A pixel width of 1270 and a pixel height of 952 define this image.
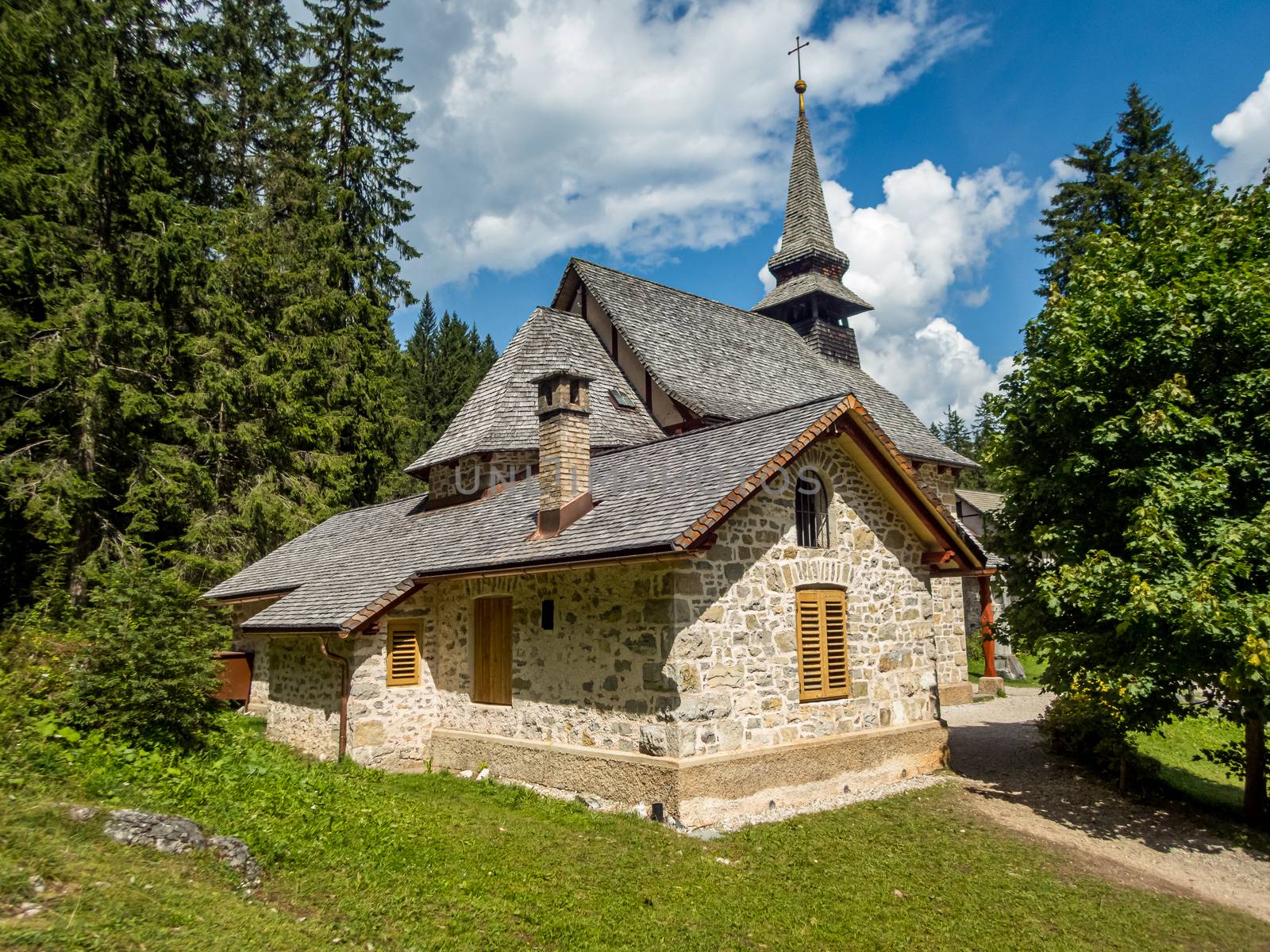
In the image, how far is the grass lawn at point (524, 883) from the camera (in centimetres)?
512

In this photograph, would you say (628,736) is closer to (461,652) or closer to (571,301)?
(461,652)

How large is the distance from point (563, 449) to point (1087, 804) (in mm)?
8607

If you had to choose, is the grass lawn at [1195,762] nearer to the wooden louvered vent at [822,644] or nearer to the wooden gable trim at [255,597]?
the wooden louvered vent at [822,644]

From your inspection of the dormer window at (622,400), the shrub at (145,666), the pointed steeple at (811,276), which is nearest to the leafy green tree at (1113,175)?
the pointed steeple at (811,276)

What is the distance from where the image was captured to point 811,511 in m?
11.1

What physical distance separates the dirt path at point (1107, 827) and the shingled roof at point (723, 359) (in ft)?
28.4

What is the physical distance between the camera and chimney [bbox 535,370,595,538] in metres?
11.5

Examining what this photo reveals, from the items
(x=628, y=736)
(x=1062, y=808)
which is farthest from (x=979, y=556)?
(x=628, y=736)

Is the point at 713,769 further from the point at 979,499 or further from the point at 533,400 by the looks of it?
the point at 979,499

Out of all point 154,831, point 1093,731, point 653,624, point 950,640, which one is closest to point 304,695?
point 653,624

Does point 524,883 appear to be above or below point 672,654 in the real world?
below

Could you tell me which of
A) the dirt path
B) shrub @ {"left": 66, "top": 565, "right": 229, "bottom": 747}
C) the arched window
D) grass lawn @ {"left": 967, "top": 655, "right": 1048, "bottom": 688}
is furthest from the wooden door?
grass lawn @ {"left": 967, "top": 655, "right": 1048, "bottom": 688}

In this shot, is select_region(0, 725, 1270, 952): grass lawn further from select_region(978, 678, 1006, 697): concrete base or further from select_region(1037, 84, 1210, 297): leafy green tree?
select_region(1037, 84, 1210, 297): leafy green tree

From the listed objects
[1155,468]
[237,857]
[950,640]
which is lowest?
[237,857]
